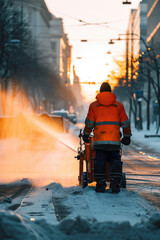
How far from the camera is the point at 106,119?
807cm

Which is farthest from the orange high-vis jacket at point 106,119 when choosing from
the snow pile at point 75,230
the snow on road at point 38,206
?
the snow pile at point 75,230

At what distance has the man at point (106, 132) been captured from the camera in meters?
7.97

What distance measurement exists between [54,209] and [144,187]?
9.68 ft

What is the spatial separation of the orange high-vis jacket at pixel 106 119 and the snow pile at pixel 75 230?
10.4 ft

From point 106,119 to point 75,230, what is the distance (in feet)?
11.6

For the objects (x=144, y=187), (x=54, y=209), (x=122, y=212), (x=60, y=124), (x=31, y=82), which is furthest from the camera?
(x=31, y=82)

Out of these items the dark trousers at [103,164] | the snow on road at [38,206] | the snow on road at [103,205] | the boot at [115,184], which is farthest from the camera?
the dark trousers at [103,164]

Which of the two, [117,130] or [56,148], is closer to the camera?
[117,130]

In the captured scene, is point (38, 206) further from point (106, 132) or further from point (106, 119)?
point (106, 119)

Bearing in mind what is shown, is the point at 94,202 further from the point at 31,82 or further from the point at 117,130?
the point at 31,82

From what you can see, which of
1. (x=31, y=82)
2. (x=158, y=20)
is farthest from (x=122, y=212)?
(x=158, y=20)

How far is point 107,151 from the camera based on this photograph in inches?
320

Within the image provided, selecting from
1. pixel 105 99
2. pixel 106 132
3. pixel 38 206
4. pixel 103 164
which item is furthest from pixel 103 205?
pixel 105 99

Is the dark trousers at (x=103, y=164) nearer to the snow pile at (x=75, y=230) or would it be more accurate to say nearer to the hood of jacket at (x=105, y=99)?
the hood of jacket at (x=105, y=99)
